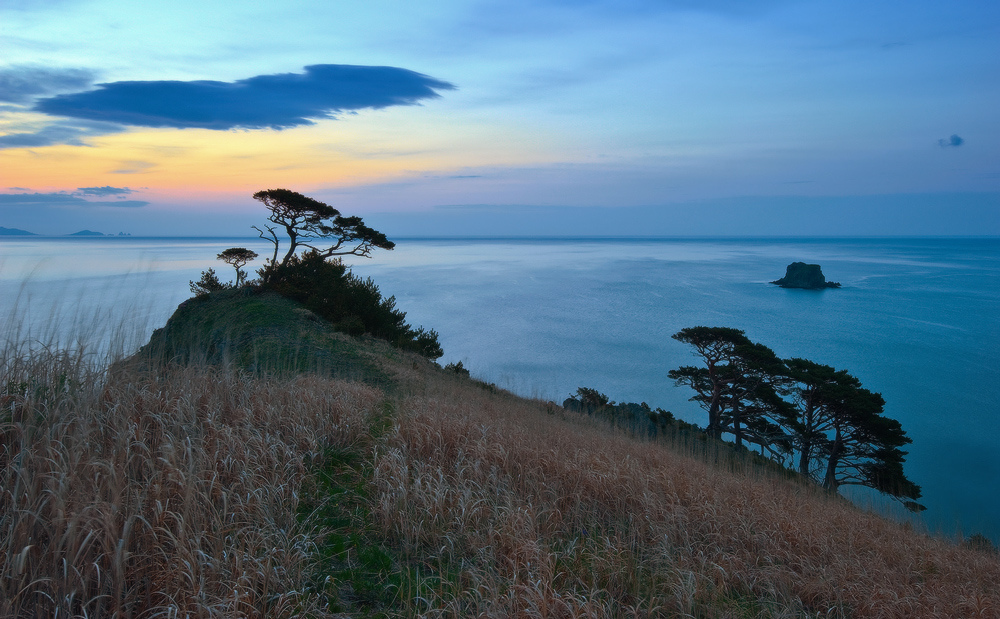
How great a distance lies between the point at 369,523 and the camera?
4.25 meters

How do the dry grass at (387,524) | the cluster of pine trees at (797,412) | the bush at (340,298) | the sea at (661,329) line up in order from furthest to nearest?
the bush at (340,298), the cluster of pine trees at (797,412), the sea at (661,329), the dry grass at (387,524)

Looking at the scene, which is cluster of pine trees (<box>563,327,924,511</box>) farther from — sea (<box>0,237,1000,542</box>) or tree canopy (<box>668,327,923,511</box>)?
sea (<box>0,237,1000,542</box>)

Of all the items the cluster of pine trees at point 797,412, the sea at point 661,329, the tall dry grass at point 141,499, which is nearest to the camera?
the tall dry grass at point 141,499

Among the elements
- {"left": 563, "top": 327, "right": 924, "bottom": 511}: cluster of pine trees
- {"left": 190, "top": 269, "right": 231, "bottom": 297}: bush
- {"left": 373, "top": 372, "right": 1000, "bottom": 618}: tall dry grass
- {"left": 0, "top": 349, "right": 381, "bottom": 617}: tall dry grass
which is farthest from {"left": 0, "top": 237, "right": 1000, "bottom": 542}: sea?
{"left": 373, "top": 372, "right": 1000, "bottom": 618}: tall dry grass

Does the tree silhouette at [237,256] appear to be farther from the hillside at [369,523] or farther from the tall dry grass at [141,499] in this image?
the tall dry grass at [141,499]

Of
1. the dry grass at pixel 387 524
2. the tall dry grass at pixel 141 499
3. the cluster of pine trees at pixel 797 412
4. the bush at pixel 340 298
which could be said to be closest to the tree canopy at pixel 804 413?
the cluster of pine trees at pixel 797 412

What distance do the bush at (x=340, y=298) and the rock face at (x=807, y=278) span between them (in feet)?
271

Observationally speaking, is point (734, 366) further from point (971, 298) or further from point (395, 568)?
point (971, 298)

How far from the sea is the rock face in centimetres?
370

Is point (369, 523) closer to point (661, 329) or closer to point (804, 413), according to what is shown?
point (804, 413)

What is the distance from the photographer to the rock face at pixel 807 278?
8462 cm

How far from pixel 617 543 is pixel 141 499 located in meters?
3.49

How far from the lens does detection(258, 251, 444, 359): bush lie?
18844 mm

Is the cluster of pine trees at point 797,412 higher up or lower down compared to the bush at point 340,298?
lower down
